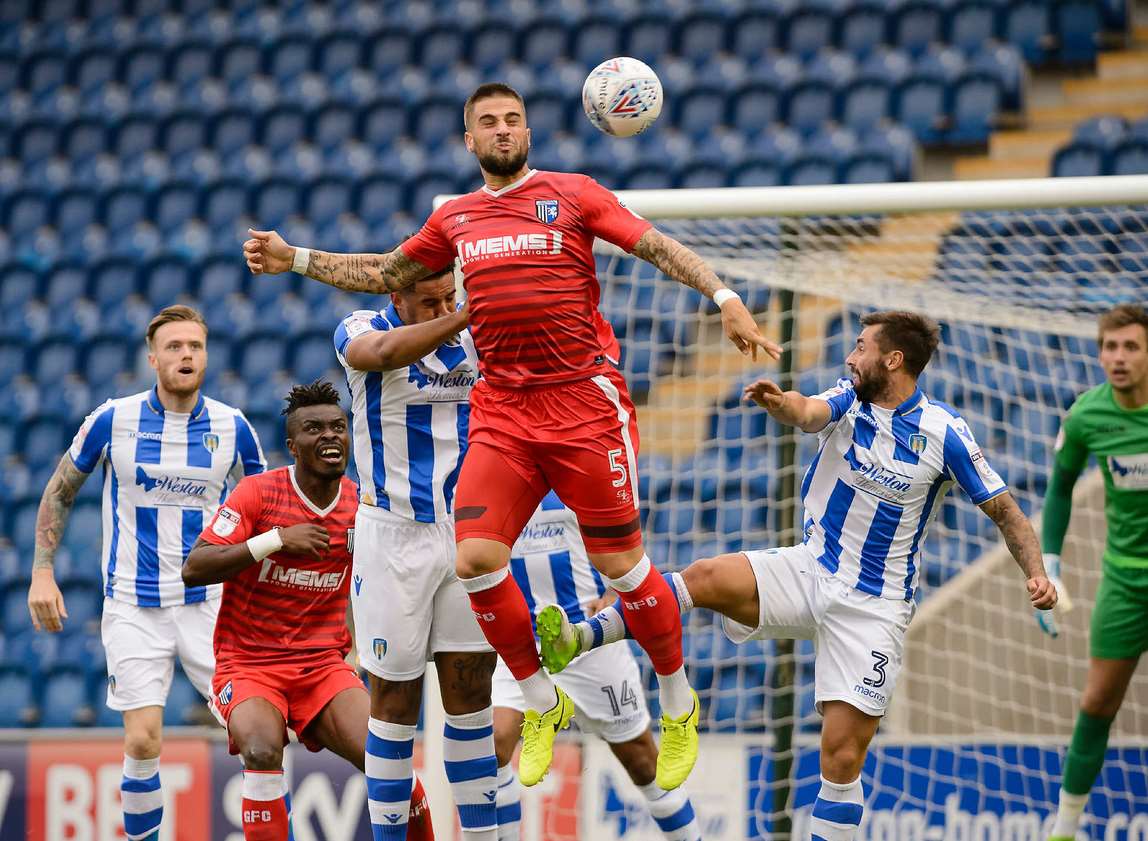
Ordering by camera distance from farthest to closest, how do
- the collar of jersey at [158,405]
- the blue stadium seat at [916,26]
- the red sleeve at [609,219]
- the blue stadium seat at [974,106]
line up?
the blue stadium seat at [916,26]
the blue stadium seat at [974,106]
the collar of jersey at [158,405]
the red sleeve at [609,219]

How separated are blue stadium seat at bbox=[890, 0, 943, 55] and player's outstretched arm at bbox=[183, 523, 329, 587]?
8.85 metres

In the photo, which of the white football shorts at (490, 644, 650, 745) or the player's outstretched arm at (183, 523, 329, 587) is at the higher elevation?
the player's outstretched arm at (183, 523, 329, 587)

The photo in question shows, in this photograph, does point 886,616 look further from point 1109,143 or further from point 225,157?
point 225,157

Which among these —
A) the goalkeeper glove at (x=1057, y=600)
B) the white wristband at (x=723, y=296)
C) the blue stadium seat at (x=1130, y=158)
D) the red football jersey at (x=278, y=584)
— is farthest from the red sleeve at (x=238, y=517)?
the blue stadium seat at (x=1130, y=158)

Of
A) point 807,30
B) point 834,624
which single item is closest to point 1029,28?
point 807,30

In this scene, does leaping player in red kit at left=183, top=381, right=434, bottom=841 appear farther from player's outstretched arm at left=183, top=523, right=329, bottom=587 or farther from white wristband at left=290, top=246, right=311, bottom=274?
white wristband at left=290, top=246, right=311, bottom=274

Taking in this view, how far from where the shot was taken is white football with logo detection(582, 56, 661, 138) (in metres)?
5.25

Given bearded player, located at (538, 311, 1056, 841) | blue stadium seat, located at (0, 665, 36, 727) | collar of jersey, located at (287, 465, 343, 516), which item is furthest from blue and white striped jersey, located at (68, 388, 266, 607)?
blue stadium seat, located at (0, 665, 36, 727)

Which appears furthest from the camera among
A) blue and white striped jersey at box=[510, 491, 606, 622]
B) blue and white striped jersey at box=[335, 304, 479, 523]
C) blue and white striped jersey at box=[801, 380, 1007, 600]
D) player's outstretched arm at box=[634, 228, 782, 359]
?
blue and white striped jersey at box=[510, 491, 606, 622]

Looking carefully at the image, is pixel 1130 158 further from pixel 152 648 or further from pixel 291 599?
pixel 152 648

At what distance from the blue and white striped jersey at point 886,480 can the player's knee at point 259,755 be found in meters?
2.27

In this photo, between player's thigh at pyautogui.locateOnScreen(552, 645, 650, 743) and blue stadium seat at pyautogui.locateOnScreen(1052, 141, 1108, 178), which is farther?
blue stadium seat at pyautogui.locateOnScreen(1052, 141, 1108, 178)

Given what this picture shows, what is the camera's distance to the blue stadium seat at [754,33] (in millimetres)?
13453

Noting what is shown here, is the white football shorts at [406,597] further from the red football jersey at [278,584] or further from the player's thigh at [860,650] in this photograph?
the player's thigh at [860,650]
